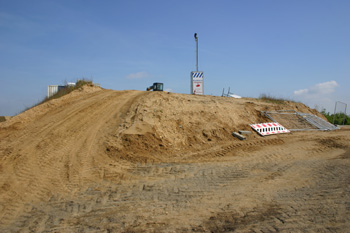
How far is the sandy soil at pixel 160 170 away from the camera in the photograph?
5.05 m

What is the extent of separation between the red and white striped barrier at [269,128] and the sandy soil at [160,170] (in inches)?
22.5

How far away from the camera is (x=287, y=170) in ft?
26.1

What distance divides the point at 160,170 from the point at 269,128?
7.92m

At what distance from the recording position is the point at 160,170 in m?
8.37

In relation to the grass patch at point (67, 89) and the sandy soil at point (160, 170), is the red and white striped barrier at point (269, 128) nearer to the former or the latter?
the sandy soil at point (160, 170)

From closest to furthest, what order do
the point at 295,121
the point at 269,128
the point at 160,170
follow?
the point at 160,170 → the point at 269,128 → the point at 295,121

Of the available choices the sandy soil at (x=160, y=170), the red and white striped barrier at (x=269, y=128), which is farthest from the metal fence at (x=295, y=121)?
the sandy soil at (x=160, y=170)

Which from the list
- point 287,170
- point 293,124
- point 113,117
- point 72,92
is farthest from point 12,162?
point 293,124

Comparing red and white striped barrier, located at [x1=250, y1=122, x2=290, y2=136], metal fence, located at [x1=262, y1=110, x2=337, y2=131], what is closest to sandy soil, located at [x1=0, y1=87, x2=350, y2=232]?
red and white striped barrier, located at [x1=250, y1=122, x2=290, y2=136]

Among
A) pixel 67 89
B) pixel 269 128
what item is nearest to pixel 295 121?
pixel 269 128

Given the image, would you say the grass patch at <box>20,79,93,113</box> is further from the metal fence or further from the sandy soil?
the metal fence

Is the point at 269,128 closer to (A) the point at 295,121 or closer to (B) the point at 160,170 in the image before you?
(A) the point at 295,121

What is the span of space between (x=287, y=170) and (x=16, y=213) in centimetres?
696

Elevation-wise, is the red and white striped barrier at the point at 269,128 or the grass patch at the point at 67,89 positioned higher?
the grass patch at the point at 67,89
